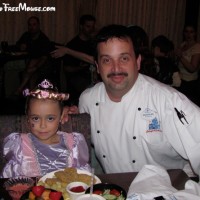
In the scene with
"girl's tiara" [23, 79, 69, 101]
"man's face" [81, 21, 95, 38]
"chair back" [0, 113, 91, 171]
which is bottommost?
"chair back" [0, 113, 91, 171]

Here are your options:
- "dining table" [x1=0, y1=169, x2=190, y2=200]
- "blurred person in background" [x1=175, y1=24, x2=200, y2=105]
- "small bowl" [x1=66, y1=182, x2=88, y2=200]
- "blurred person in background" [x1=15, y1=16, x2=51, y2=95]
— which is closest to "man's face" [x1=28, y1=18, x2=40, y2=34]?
"blurred person in background" [x1=15, y1=16, x2=51, y2=95]

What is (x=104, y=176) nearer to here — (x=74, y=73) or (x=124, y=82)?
(x=124, y=82)

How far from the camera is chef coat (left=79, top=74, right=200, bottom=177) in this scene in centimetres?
206

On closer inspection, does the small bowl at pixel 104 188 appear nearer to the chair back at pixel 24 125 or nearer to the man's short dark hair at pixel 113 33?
the chair back at pixel 24 125

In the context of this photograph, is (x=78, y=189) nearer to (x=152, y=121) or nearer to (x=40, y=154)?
(x=40, y=154)

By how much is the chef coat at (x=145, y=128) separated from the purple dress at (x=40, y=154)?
27 cm

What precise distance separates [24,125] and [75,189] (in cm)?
75

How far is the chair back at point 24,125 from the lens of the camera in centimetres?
205

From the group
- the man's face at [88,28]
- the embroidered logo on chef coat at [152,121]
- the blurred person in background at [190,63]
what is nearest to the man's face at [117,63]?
the embroidered logo on chef coat at [152,121]

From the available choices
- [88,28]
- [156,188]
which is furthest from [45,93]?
[88,28]

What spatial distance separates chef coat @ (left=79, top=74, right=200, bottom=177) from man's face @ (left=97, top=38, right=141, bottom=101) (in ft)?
0.46

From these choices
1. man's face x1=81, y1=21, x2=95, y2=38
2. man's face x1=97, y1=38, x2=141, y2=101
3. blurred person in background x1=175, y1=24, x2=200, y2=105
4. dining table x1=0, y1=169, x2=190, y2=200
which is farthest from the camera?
man's face x1=81, y1=21, x2=95, y2=38

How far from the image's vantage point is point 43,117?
204 centimetres

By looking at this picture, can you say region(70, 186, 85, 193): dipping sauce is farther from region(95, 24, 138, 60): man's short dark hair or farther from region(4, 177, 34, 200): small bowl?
region(95, 24, 138, 60): man's short dark hair
